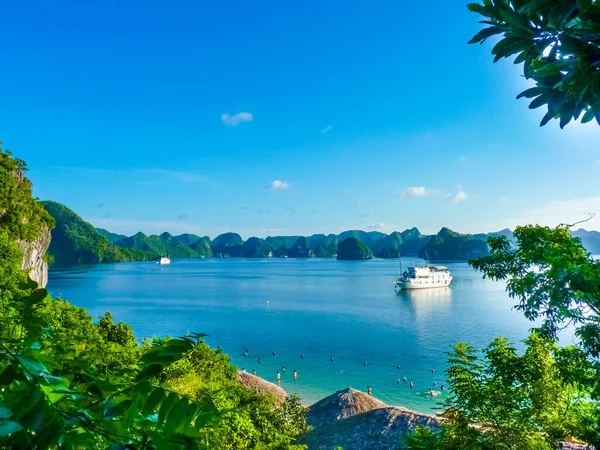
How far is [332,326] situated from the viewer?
50781 mm

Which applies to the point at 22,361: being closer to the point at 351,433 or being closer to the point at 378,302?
the point at 351,433

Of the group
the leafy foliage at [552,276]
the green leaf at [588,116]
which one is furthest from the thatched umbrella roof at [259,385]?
the green leaf at [588,116]

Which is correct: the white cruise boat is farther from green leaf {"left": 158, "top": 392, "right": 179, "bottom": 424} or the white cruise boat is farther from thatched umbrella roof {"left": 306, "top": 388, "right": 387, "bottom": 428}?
green leaf {"left": 158, "top": 392, "right": 179, "bottom": 424}

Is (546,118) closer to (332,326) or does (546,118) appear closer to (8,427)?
(8,427)

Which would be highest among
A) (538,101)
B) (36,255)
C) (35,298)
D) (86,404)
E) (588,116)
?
(538,101)

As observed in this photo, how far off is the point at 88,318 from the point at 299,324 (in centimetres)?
3125

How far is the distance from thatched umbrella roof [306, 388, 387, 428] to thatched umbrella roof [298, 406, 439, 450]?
1.55m

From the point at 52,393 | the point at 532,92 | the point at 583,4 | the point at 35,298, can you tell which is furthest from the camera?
the point at 532,92

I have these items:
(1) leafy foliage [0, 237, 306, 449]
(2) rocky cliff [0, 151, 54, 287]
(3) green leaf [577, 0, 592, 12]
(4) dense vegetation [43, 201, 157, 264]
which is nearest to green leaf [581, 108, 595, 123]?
(3) green leaf [577, 0, 592, 12]

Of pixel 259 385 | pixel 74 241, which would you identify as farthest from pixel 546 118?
pixel 74 241

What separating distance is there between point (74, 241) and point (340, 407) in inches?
7464

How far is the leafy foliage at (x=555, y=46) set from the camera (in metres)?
1.74

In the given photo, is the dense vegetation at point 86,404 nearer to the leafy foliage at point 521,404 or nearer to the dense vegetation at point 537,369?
the dense vegetation at point 537,369

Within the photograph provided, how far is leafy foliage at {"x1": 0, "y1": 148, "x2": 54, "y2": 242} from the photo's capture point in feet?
92.8
